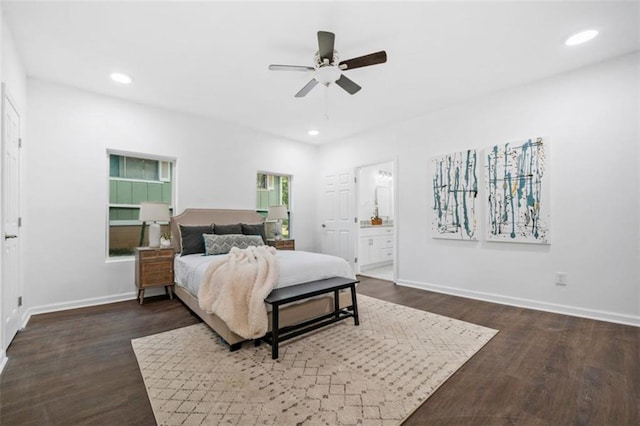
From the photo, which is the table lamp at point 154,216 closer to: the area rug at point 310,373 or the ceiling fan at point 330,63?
the area rug at point 310,373

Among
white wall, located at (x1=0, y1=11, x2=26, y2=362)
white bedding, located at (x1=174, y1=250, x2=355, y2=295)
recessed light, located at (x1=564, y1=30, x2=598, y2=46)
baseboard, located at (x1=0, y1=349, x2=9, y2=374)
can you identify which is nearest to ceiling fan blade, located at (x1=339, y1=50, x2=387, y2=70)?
recessed light, located at (x1=564, y1=30, x2=598, y2=46)

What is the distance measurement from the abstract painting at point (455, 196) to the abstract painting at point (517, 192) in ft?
0.65

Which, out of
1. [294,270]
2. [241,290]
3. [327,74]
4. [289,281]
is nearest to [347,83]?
[327,74]

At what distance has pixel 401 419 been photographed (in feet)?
5.36

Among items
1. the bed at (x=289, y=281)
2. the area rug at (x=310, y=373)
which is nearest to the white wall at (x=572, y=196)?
the area rug at (x=310, y=373)

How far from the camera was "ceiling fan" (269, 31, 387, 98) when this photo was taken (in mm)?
2443

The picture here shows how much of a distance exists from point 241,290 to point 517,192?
11.6 ft

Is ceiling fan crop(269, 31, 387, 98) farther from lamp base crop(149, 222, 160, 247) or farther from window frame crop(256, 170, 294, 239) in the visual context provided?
window frame crop(256, 170, 294, 239)

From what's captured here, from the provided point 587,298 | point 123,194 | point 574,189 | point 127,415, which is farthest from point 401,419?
point 123,194

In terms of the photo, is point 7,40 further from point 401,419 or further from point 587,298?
point 587,298

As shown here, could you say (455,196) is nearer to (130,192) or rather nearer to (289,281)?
(289,281)

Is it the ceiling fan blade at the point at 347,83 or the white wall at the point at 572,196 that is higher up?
the ceiling fan blade at the point at 347,83

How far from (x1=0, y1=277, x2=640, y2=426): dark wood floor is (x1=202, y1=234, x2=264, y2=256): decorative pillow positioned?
0.97 metres

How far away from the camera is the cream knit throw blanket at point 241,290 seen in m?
2.44
